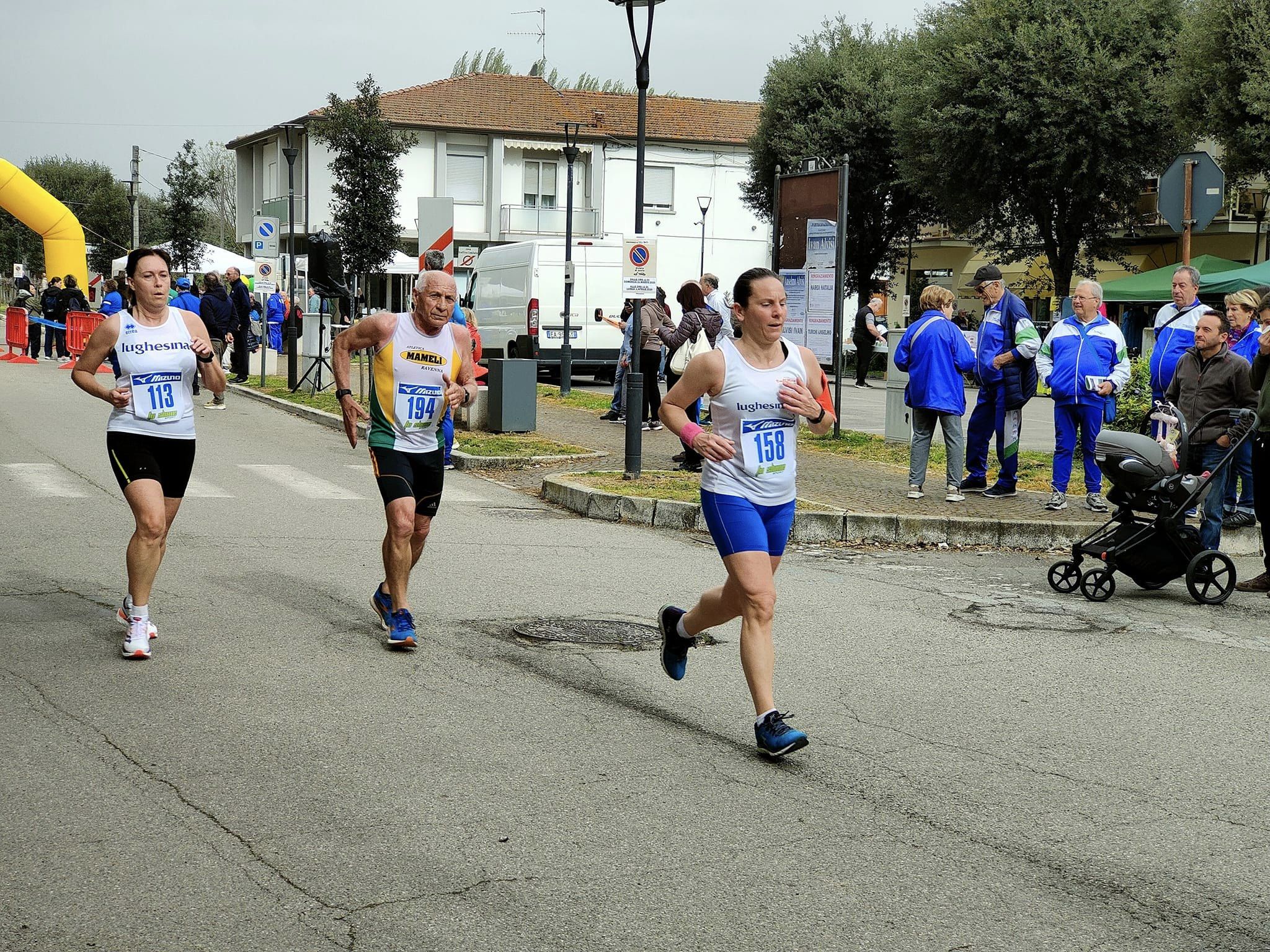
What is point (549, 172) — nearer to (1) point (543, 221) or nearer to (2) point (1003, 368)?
(1) point (543, 221)

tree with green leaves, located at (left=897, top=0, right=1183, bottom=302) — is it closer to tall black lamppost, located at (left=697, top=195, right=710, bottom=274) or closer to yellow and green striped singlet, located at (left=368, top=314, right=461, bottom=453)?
tall black lamppost, located at (left=697, top=195, right=710, bottom=274)

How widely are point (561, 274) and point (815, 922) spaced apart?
1024 inches

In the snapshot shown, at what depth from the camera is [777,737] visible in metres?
5.32

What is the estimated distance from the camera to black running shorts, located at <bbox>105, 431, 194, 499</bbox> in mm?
6855

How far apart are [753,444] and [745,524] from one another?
32cm

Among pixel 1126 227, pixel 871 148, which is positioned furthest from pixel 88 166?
pixel 1126 227

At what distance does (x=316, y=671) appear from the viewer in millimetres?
6555

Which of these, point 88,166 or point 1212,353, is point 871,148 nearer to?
point 1212,353

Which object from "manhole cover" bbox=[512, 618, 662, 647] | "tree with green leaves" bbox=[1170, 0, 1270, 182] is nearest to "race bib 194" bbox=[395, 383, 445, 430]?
"manhole cover" bbox=[512, 618, 662, 647]

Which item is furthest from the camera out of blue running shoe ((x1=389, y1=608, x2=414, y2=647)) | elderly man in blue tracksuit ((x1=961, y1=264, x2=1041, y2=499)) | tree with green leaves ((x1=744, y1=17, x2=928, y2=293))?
tree with green leaves ((x1=744, y1=17, x2=928, y2=293))

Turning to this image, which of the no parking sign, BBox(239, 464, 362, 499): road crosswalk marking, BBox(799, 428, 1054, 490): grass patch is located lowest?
BBox(239, 464, 362, 499): road crosswalk marking

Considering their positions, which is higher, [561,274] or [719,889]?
[561,274]

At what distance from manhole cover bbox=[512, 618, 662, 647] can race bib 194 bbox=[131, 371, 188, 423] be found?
2015 millimetres


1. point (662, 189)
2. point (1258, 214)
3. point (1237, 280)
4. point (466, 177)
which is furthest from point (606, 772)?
point (662, 189)
